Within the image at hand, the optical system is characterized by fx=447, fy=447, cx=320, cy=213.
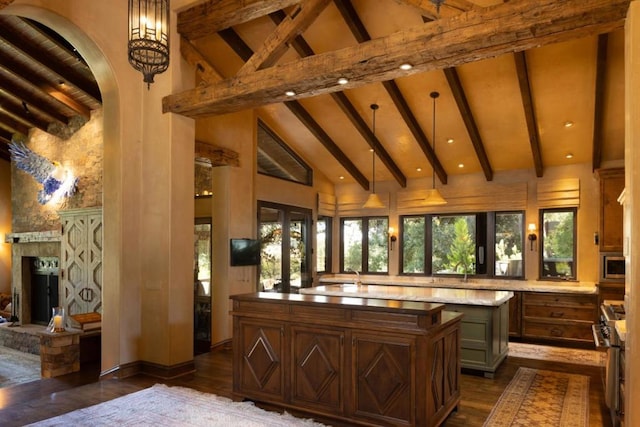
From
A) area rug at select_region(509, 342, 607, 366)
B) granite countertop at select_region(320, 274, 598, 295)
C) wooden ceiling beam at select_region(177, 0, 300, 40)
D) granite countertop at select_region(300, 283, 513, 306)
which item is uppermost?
wooden ceiling beam at select_region(177, 0, 300, 40)

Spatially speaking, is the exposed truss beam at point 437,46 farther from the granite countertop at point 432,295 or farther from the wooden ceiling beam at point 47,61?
the wooden ceiling beam at point 47,61

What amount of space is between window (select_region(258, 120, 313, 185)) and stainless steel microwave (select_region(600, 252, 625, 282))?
532 centimetres

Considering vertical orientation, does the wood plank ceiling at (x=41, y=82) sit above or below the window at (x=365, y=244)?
above

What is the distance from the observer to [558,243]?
7.95m

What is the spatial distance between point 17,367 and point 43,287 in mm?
2438

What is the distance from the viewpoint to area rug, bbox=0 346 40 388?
5848mm

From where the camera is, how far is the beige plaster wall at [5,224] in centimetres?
1028

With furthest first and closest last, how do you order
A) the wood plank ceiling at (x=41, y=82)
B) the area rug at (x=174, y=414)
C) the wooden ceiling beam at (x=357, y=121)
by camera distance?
the wood plank ceiling at (x=41, y=82) → the wooden ceiling beam at (x=357, y=121) → the area rug at (x=174, y=414)

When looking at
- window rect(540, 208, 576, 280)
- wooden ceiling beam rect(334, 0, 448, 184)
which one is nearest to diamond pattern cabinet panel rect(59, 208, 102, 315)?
wooden ceiling beam rect(334, 0, 448, 184)

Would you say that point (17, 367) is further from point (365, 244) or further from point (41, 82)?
point (365, 244)

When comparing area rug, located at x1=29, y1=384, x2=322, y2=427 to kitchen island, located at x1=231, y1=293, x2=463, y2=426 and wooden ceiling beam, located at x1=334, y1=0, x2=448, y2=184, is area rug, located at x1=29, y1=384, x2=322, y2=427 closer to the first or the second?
kitchen island, located at x1=231, y1=293, x2=463, y2=426

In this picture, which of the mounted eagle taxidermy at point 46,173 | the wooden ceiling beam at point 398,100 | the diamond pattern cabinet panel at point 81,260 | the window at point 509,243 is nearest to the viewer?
the wooden ceiling beam at point 398,100

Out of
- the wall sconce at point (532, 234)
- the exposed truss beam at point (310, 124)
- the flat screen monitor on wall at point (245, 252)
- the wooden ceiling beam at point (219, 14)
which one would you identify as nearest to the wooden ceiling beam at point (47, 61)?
the wooden ceiling beam at point (219, 14)

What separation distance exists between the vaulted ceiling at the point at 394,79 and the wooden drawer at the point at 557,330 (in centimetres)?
263
